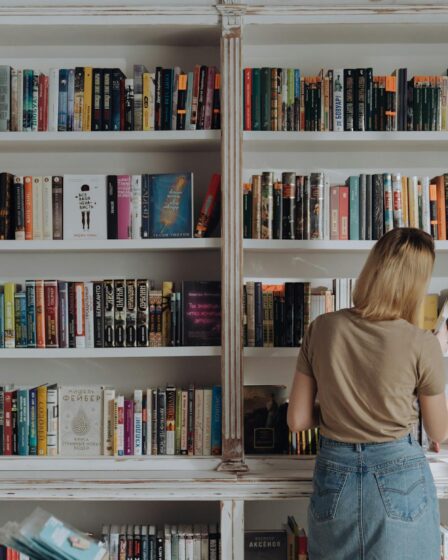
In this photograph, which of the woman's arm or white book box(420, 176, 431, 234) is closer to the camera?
the woman's arm

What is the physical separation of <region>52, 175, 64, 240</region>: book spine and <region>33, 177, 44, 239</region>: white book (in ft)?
0.14

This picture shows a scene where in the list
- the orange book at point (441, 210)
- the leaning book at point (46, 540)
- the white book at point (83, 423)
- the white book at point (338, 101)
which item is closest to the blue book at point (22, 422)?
the white book at point (83, 423)

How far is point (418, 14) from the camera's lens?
2547 mm

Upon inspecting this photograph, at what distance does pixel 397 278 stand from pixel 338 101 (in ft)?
2.86

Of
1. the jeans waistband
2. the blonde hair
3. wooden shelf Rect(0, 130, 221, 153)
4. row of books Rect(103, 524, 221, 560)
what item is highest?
wooden shelf Rect(0, 130, 221, 153)

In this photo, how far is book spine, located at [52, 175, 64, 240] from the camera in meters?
2.63

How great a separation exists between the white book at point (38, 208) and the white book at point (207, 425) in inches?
33.5

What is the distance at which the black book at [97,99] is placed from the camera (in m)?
2.62

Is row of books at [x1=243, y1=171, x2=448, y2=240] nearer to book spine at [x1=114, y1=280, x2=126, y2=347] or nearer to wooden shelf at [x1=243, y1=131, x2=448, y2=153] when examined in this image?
wooden shelf at [x1=243, y1=131, x2=448, y2=153]

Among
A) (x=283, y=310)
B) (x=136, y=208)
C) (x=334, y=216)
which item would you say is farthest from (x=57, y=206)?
(x=334, y=216)

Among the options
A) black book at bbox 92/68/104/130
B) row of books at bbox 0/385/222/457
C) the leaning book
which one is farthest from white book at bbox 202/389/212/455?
the leaning book

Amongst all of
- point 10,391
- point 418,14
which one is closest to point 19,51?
point 10,391

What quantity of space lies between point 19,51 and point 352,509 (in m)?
2.13

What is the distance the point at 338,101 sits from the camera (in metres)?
2.60
